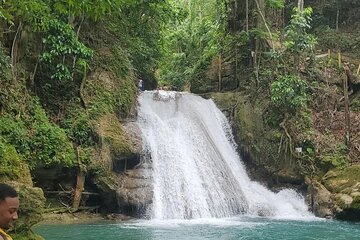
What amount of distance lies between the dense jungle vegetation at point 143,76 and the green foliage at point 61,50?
0.03 m

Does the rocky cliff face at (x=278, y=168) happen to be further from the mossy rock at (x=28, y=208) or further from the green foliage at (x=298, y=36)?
the mossy rock at (x=28, y=208)

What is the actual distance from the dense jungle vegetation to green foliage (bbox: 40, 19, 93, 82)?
30 millimetres

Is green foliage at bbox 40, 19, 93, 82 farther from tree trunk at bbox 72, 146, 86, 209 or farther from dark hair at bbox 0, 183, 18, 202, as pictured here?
dark hair at bbox 0, 183, 18, 202

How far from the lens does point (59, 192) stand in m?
12.7

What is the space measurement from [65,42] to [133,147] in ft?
12.0

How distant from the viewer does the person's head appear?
219 centimetres

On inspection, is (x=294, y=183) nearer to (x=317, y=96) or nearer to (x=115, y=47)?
(x=317, y=96)

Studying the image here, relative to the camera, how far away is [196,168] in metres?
15.3

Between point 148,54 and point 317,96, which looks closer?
point 317,96

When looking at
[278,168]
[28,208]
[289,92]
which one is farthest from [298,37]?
[28,208]

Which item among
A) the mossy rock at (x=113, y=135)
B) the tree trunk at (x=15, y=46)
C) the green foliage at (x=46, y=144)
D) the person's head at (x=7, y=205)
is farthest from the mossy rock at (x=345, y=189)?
the person's head at (x=7, y=205)

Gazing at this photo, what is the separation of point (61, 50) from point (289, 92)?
8.30 meters

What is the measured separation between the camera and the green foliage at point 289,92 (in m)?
16.8

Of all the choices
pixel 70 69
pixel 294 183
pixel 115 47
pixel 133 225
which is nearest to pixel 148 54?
pixel 115 47
